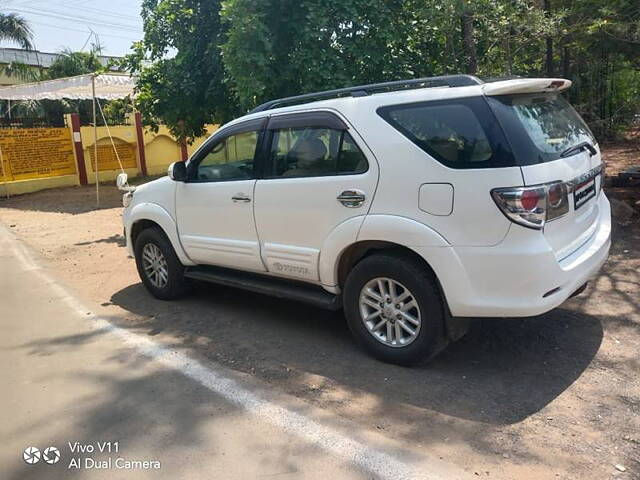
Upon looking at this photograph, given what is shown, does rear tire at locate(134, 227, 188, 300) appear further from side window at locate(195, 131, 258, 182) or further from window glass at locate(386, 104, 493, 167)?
window glass at locate(386, 104, 493, 167)

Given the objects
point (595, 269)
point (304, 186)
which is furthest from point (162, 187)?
point (595, 269)

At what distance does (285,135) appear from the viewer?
4.52m

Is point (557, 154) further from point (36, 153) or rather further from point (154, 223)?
point (36, 153)

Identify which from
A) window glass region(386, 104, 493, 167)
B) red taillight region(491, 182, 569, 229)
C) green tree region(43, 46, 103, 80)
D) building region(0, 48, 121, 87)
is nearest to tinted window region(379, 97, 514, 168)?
window glass region(386, 104, 493, 167)

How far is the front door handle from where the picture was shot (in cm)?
386

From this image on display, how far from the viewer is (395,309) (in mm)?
3832

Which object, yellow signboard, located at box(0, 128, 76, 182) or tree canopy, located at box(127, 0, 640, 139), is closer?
tree canopy, located at box(127, 0, 640, 139)

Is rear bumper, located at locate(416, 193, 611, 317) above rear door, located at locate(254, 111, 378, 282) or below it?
below

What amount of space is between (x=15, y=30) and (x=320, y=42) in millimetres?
28921

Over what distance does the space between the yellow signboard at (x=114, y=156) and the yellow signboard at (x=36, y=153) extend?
2.92 feet

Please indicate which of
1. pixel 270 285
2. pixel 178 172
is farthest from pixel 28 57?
pixel 270 285

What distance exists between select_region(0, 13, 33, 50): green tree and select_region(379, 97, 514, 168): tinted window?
3199 cm

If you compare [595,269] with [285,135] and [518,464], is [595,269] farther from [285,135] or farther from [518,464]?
[285,135]
